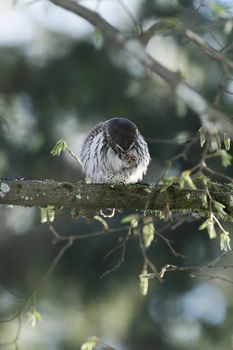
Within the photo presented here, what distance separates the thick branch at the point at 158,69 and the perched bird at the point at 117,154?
3.60 metres

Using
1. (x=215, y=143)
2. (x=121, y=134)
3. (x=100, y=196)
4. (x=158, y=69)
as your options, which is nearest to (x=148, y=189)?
(x=100, y=196)

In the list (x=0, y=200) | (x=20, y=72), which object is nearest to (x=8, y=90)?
(x=20, y=72)

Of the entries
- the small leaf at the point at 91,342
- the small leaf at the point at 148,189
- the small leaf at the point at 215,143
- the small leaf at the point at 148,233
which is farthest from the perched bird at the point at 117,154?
the small leaf at the point at 215,143

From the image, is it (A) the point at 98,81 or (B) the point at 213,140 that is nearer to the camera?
(B) the point at 213,140

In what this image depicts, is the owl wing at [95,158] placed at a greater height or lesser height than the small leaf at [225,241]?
lesser

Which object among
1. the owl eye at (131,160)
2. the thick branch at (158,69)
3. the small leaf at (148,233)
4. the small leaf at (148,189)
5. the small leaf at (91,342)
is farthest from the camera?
the owl eye at (131,160)

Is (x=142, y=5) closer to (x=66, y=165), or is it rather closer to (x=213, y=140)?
(x=66, y=165)

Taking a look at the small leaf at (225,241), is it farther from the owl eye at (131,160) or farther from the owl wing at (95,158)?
the owl wing at (95,158)

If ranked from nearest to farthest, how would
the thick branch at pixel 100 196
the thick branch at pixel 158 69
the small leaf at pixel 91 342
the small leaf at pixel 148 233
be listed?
1. the thick branch at pixel 158 69
2. the small leaf at pixel 91 342
3. the small leaf at pixel 148 233
4. the thick branch at pixel 100 196

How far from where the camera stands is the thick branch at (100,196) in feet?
22.2

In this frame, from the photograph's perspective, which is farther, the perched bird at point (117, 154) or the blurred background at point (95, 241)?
the blurred background at point (95, 241)

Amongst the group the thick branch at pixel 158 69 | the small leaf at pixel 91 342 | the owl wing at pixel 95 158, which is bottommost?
the owl wing at pixel 95 158

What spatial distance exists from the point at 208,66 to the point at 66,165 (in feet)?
9.26

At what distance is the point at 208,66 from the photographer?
16016 mm
